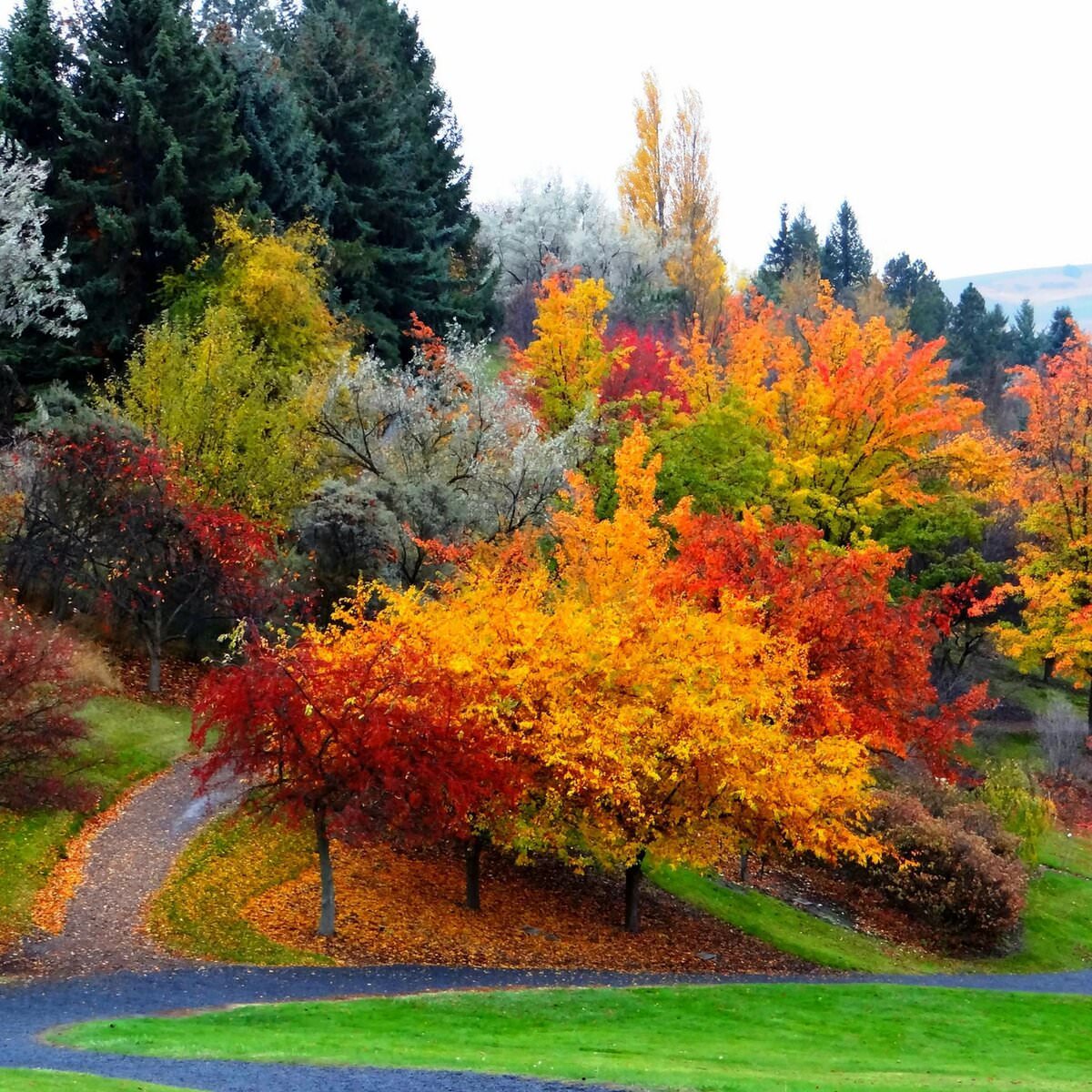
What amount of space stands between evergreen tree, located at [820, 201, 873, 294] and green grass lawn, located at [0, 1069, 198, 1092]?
4292 inches

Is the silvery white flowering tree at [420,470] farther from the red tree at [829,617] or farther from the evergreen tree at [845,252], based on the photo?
the evergreen tree at [845,252]

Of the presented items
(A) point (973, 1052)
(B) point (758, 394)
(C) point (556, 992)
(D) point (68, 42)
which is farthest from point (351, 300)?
(A) point (973, 1052)

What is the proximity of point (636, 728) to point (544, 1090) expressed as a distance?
1052 centimetres

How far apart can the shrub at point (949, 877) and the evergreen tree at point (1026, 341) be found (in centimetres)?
8458

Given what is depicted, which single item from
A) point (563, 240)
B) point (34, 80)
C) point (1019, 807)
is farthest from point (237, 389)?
point (563, 240)

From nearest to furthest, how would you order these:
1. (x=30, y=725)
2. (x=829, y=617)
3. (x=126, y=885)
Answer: (x=30, y=725)
(x=126, y=885)
(x=829, y=617)

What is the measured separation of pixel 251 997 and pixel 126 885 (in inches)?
226

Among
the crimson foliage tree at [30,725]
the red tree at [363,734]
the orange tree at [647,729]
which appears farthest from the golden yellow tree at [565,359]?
the crimson foliage tree at [30,725]

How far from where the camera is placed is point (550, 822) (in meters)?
24.2

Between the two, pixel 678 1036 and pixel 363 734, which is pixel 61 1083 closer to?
→ pixel 678 1036

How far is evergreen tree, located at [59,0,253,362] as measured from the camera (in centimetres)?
3997

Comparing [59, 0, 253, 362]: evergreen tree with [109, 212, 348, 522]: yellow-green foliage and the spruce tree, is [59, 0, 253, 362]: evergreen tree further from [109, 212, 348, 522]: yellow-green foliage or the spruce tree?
[109, 212, 348, 522]: yellow-green foliage

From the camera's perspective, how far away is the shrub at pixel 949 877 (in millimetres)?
29625

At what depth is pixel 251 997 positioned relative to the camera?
1839 centimetres
